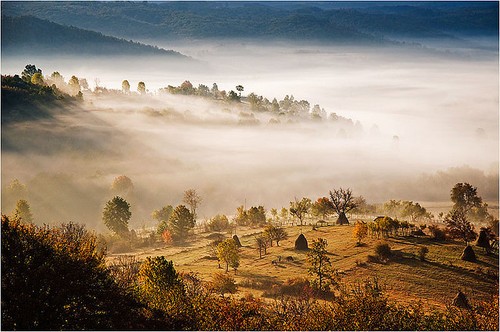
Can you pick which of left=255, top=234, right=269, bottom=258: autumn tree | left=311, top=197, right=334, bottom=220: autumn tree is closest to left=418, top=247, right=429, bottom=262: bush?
left=255, top=234, right=269, bottom=258: autumn tree

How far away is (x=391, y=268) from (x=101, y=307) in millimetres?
59173

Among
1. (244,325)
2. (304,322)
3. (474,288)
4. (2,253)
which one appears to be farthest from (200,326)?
(474,288)

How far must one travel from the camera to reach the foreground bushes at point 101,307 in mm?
38781

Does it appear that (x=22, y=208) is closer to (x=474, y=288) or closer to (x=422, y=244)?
(x=422, y=244)

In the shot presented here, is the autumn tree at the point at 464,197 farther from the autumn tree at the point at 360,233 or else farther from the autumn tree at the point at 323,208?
the autumn tree at the point at 360,233

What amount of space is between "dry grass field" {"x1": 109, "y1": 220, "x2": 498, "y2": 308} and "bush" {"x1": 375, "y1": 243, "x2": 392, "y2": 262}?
1.38 m

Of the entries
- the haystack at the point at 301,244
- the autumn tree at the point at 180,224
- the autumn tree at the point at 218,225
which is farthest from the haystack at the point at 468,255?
the autumn tree at the point at 180,224

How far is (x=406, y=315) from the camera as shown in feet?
146

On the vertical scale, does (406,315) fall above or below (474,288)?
above

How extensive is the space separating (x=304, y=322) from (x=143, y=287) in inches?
861

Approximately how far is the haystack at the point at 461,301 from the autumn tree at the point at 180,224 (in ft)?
278

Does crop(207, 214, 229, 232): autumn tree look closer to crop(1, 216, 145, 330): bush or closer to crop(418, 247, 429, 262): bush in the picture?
crop(418, 247, 429, 262): bush

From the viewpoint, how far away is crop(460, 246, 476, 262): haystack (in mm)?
88562

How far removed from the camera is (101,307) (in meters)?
41.5
